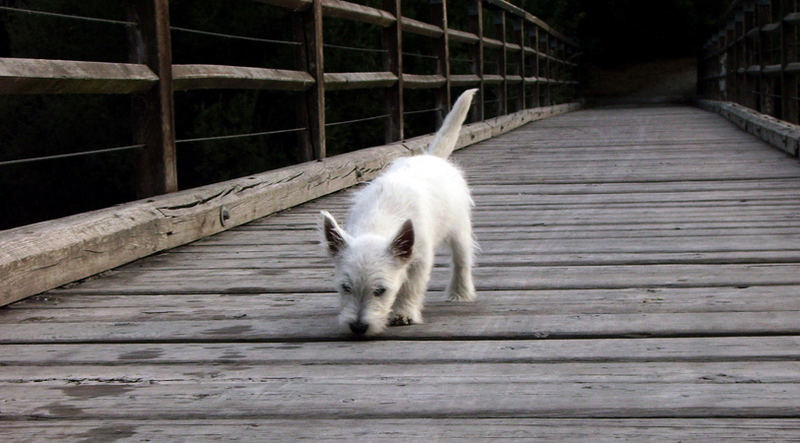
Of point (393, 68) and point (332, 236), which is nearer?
point (332, 236)

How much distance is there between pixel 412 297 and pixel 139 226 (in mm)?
1396

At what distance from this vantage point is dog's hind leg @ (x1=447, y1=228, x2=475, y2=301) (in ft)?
9.89

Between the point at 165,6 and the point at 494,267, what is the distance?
1856mm

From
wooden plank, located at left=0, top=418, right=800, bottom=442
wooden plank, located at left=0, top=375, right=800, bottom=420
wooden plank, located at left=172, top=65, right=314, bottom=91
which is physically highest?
wooden plank, located at left=172, top=65, right=314, bottom=91

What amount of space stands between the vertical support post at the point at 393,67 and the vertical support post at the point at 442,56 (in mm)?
1644

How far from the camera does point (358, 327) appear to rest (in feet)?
Answer: 8.04

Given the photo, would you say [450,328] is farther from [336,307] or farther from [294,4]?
[294,4]

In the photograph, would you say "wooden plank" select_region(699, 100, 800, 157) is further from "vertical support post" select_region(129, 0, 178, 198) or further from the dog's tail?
"vertical support post" select_region(129, 0, 178, 198)

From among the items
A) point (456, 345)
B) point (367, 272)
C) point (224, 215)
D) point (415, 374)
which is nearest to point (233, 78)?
point (224, 215)

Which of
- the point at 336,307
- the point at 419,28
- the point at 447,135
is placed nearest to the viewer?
the point at 336,307

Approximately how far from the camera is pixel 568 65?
2319cm

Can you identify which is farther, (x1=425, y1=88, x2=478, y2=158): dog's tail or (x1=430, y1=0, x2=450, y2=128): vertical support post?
(x1=430, y1=0, x2=450, y2=128): vertical support post

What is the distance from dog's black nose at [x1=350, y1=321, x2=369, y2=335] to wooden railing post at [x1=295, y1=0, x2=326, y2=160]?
364 cm

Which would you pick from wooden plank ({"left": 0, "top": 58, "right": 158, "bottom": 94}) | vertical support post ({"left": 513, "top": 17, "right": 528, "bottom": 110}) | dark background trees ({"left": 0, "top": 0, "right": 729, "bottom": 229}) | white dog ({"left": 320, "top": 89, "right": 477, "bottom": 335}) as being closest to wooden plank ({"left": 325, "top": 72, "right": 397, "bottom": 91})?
wooden plank ({"left": 0, "top": 58, "right": 158, "bottom": 94})
